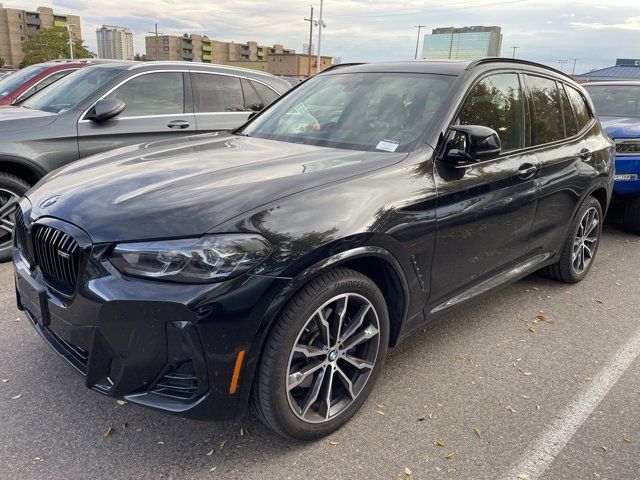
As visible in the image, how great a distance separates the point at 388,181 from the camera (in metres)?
2.62

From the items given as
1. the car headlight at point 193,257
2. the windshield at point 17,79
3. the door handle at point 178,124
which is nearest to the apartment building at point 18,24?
the windshield at point 17,79

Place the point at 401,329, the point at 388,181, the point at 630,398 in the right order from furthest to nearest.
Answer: the point at 630,398 → the point at 401,329 → the point at 388,181

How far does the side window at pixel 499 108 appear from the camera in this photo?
320 cm

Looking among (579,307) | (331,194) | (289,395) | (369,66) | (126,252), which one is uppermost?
(369,66)

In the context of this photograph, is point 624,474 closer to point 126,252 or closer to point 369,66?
point 126,252

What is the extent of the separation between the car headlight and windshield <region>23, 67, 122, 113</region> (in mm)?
3747

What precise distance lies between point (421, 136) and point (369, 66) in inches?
42.6

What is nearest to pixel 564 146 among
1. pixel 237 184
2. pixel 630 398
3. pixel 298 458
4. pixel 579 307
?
pixel 579 307

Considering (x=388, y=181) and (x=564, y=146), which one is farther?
(x=564, y=146)

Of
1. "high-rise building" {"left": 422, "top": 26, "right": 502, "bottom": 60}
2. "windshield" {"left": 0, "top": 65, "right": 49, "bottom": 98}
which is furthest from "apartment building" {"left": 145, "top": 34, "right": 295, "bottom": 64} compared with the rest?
"windshield" {"left": 0, "top": 65, "right": 49, "bottom": 98}

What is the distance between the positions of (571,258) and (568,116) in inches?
46.5

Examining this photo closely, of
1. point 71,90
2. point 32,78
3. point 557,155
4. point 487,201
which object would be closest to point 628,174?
point 557,155

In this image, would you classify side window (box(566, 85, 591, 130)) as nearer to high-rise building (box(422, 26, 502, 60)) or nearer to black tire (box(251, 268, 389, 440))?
black tire (box(251, 268, 389, 440))

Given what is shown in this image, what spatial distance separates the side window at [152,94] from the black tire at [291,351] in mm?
3878
